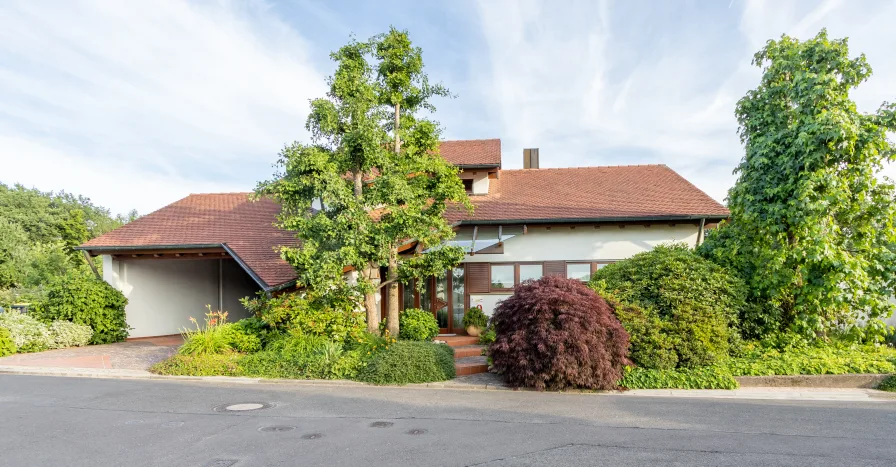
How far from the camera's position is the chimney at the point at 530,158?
1944 centimetres

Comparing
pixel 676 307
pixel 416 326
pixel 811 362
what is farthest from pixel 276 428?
pixel 811 362

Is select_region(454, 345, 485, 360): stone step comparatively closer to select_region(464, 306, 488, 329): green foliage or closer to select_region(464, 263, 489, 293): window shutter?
select_region(464, 306, 488, 329): green foliage

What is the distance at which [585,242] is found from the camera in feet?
45.9

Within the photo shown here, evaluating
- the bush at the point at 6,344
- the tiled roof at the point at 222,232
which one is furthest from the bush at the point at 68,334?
the tiled roof at the point at 222,232

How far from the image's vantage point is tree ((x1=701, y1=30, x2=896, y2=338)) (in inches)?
348

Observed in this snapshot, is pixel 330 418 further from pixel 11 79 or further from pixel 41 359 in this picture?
pixel 11 79

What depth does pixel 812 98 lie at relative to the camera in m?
9.40

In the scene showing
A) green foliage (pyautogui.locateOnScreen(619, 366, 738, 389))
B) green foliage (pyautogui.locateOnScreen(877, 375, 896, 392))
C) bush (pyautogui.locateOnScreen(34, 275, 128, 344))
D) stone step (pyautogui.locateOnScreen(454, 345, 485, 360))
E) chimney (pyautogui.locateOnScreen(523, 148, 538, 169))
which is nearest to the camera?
green foliage (pyautogui.locateOnScreen(877, 375, 896, 392))

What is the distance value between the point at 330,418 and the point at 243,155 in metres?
14.2

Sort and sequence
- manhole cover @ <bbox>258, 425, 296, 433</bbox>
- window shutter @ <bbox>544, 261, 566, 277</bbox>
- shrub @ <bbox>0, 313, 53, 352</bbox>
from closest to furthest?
1. manhole cover @ <bbox>258, 425, 296, 433</bbox>
2. shrub @ <bbox>0, 313, 53, 352</bbox>
3. window shutter @ <bbox>544, 261, 566, 277</bbox>

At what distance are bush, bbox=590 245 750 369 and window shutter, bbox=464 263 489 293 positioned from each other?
13.5 ft

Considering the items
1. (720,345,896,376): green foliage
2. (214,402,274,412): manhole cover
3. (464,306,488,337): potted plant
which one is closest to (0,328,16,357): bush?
(214,402,274,412): manhole cover

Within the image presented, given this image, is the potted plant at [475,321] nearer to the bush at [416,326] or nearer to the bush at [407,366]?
the bush at [416,326]

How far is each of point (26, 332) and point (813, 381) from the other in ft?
57.7
